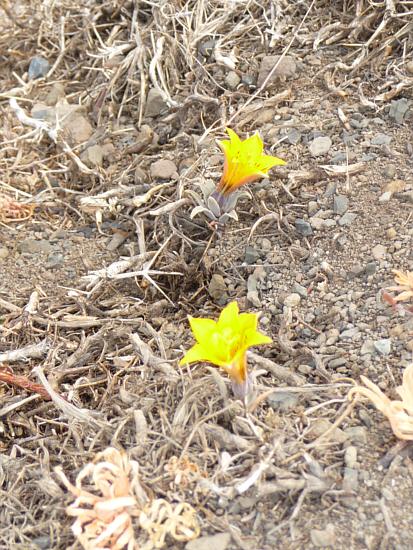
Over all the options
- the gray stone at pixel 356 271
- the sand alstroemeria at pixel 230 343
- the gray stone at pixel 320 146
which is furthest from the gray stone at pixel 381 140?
the sand alstroemeria at pixel 230 343

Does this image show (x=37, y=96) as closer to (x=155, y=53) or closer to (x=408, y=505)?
(x=155, y=53)

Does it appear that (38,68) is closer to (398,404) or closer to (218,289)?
(218,289)

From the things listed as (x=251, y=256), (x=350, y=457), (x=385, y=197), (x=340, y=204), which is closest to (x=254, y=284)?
(x=251, y=256)

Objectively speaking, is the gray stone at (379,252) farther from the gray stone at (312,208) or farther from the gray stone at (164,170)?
the gray stone at (164,170)

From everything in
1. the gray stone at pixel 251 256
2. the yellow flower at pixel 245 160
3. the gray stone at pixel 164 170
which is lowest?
the gray stone at pixel 251 256

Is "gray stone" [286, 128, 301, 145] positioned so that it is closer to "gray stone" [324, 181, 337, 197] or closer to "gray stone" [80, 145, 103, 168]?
"gray stone" [324, 181, 337, 197]

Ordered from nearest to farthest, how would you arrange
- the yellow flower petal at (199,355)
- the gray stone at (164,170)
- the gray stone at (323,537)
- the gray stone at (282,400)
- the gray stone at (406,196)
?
the gray stone at (323,537) → the yellow flower petal at (199,355) → the gray stone at (282,400) → the gray stone at (406,196) → the gray stone at (164,170)

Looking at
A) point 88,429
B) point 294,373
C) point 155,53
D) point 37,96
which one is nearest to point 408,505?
point 294,373
